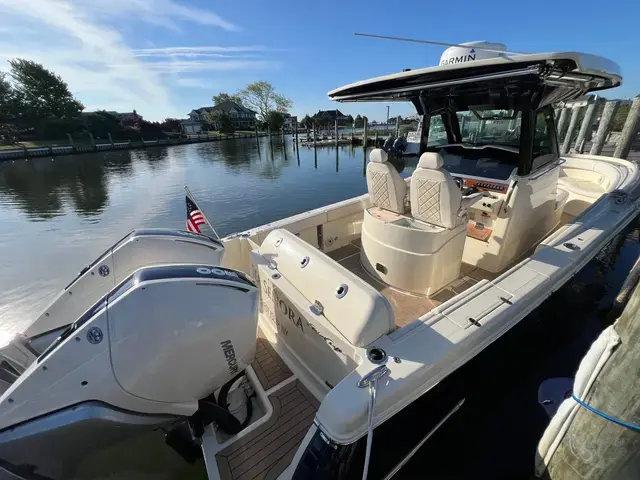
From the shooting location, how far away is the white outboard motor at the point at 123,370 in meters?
1.44

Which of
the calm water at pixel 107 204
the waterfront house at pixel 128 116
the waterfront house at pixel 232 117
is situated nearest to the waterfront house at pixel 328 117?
the waterfront house at pixel 232 117

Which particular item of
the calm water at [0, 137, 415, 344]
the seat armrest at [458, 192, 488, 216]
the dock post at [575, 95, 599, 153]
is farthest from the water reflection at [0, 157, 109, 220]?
the dock post at [575, 95, 599, 153]

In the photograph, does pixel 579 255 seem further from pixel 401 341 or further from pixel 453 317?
pixel 401 341

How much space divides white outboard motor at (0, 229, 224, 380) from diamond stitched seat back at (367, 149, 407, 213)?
2074 mm

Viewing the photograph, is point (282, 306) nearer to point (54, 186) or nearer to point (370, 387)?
point (370, 387)

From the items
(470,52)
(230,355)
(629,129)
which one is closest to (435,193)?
(470,52)

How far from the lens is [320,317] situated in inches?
76.9

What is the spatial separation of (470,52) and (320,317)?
9.72 ft

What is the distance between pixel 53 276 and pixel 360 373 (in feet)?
27.1

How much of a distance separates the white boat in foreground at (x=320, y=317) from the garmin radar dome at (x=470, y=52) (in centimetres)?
31

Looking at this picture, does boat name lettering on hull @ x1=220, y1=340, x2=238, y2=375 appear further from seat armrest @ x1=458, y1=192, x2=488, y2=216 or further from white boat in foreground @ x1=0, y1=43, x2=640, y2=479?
seat armrest @ x1=458, y1=192, x2=488, y2=216

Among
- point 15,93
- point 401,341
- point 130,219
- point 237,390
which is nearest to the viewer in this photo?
point 401,341

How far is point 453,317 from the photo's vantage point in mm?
1957

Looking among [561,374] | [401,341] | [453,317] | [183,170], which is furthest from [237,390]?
[183,170]
